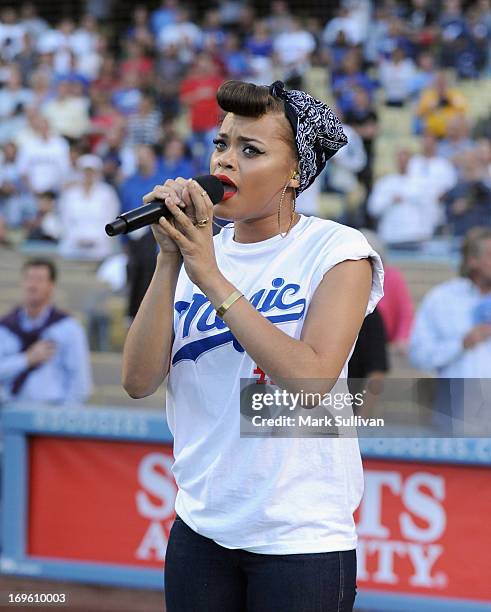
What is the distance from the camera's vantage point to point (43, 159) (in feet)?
35.4

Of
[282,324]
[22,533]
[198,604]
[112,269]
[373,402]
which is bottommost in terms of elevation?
[22,533]

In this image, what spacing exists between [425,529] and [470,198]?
460cm

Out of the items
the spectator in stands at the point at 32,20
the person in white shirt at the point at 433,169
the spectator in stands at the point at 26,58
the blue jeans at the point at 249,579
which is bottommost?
the blue jeans at the point at 249,579

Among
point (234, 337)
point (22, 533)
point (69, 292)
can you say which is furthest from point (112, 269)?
point (234, 337)

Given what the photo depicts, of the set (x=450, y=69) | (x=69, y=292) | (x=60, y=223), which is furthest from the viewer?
(x=450, y=69)

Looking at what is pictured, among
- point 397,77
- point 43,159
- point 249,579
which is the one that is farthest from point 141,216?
point 397,77

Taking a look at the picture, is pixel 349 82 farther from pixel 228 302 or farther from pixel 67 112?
pixel 228 302

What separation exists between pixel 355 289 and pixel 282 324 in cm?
15

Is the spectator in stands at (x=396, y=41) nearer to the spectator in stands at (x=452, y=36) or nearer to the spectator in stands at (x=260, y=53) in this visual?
the spectator in stands at (x=452, y=36)

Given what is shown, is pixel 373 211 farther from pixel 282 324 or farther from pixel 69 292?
pixel 282 324

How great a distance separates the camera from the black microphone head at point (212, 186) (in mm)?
1908

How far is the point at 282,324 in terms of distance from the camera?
A: 197 centimetres

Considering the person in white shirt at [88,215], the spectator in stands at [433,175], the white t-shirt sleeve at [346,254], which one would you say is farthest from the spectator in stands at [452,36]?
the white t-shirt sleeve at [346,254]

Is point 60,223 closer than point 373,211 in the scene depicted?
No
